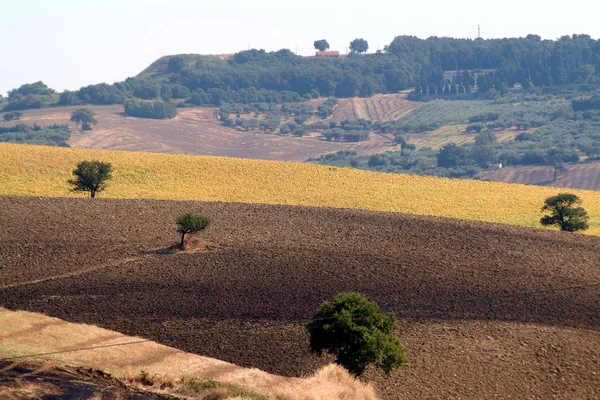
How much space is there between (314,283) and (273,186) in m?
43.5

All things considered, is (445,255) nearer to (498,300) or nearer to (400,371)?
(498,300)

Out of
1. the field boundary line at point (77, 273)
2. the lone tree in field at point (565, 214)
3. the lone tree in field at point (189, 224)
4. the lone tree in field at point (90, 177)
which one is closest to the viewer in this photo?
the field boundary line at point (77, 273)

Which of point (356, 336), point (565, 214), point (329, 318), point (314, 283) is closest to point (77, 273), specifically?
point (314, 283)

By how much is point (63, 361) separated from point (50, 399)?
3913 millimetres

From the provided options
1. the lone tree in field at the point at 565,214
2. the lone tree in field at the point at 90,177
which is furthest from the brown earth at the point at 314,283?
the lone tree in field at the point at 565,214

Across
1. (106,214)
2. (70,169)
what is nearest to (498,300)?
(106,214)

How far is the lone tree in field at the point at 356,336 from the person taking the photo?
31.9 meters

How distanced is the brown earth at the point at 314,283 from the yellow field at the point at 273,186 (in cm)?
1565

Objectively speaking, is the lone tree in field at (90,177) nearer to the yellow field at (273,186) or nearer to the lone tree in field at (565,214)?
the yellow field at (273,186)

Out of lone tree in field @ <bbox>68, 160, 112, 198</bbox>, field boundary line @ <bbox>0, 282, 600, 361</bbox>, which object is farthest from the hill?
lone tree in field @ <bbox>68, 160, 112, 198</bbox>

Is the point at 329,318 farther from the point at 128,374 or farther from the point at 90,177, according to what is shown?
the point at 90,177

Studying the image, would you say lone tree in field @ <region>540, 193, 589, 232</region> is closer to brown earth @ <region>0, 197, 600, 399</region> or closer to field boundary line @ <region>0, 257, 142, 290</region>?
brown earth @ <region>0, 197, 600, 399</region>

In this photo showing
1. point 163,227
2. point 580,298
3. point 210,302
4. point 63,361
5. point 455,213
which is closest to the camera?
point 63,361

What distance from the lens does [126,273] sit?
1832 inches
